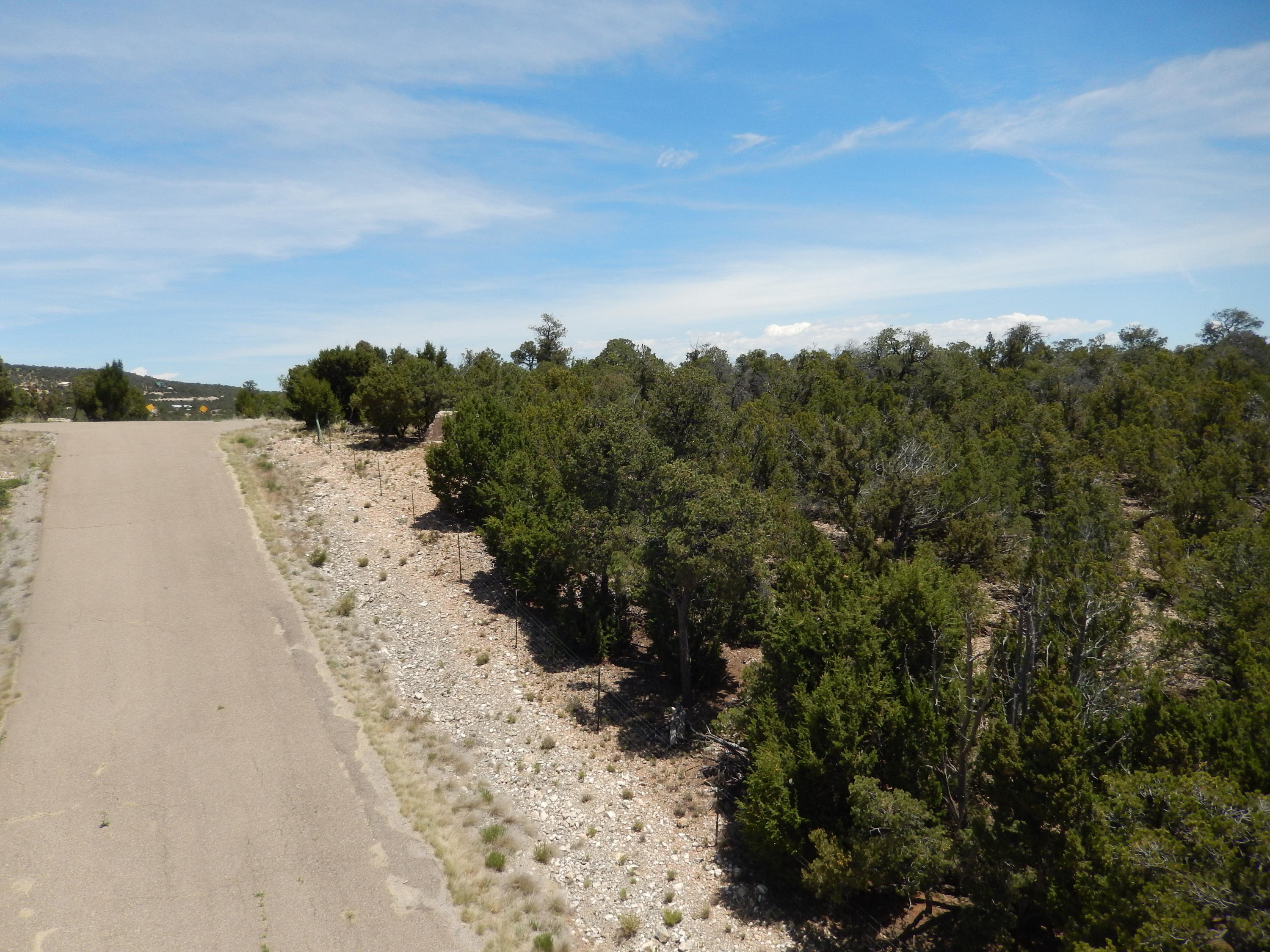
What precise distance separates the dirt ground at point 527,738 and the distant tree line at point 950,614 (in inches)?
69.0

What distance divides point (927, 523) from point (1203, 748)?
18868mm

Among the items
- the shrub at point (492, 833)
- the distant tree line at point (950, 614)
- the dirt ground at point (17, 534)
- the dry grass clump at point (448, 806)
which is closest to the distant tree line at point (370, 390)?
the distant tree line at point (950, 614)

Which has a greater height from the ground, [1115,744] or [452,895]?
[1115,744]

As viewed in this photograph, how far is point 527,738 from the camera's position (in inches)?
750

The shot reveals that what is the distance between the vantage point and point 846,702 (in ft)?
49.6

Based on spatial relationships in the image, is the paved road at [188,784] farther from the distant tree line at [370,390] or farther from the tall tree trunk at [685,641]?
the distant tree line at [370,390]

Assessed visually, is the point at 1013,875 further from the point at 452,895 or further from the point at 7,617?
the point at 7,617

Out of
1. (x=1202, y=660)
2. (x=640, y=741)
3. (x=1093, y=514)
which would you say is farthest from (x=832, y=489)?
(x=640, y=741)

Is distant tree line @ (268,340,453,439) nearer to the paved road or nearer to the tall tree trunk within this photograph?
the paved road

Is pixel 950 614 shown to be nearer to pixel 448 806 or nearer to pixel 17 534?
pixel 448 806

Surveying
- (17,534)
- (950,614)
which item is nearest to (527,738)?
(950,614)

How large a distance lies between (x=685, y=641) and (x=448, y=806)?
8963mm

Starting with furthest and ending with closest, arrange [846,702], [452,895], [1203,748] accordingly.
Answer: [846,702], [452,895], [1203,748]

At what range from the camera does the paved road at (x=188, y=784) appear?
1177 cm
